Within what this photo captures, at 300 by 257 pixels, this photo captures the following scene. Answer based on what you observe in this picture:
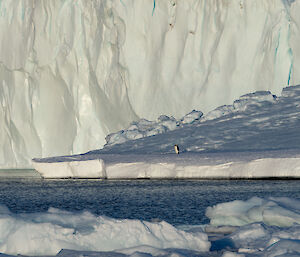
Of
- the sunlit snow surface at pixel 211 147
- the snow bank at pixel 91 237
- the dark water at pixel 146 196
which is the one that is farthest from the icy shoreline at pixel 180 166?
the snow bank at pixel 91 237

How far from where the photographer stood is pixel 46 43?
33.2 m

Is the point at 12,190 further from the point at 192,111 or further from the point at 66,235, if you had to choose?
the point at 66,235

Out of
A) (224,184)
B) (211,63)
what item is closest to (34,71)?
(211,63)

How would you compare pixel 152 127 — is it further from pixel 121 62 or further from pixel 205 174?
pixel 205 174

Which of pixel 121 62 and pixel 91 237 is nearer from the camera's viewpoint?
pixel 91 237

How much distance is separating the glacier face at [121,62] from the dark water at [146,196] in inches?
239

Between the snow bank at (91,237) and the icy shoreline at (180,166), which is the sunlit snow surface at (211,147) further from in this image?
the snow bank at (91,237)

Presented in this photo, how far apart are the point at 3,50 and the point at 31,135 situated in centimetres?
406

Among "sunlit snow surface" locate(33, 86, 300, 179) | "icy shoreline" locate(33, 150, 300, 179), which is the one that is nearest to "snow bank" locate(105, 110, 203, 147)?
"sunlit snow surface" locate(33, 86, 300, 179)

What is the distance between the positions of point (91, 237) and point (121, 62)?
23.9m

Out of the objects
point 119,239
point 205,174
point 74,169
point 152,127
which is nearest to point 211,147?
point 205,174

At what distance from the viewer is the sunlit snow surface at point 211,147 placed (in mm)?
22531

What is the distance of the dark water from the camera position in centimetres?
1584

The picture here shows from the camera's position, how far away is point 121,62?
1267 inches
